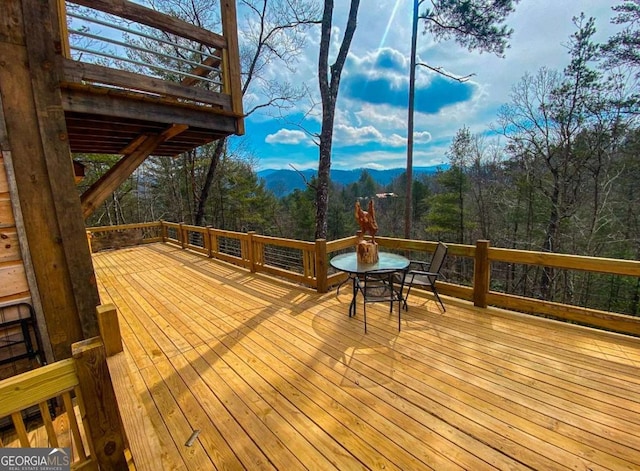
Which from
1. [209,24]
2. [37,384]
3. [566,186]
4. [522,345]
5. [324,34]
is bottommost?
[522,345]

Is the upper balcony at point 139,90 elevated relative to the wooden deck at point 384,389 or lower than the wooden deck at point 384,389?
elevated

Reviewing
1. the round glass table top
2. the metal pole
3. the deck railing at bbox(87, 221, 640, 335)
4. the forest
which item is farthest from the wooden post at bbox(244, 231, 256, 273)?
the metal pole

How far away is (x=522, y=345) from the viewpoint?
2.75 meters

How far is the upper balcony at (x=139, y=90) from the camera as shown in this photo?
2.37 metres

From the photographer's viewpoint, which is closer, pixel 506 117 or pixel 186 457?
pixel 186 457

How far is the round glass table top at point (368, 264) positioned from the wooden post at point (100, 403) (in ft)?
7.90

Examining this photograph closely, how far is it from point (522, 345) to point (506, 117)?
448 inches

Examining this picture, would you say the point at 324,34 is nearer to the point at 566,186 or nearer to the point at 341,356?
the point at 341,356

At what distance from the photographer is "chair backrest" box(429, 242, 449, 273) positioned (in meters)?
3.53

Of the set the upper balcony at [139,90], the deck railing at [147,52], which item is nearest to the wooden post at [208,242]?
the upper balcony at [139,90]

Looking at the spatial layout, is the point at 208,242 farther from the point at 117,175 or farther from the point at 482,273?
the point at 482,273

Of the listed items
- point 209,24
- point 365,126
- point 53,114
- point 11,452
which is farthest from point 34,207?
point 365,126
